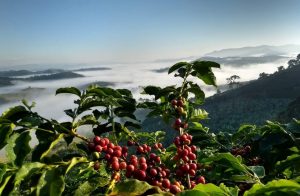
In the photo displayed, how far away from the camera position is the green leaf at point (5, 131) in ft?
9.96

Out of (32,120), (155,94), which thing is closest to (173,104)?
(155,94)

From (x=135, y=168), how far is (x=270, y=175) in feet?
5.69

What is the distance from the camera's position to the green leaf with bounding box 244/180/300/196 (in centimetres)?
192

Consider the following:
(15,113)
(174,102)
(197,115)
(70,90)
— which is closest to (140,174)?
(70,90)

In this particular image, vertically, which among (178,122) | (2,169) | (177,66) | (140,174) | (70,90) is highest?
(177,66)

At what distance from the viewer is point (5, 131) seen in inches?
122

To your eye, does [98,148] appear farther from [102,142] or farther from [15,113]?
[15,113]

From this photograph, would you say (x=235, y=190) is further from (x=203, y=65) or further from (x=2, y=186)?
(x=203, y=65)

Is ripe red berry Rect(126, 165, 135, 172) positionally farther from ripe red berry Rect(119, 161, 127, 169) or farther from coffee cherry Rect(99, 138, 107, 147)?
coffee cherry Rect(99, 138, 107, 147)

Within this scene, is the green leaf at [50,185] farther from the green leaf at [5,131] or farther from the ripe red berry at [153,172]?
the ripe red berry at [153,172]

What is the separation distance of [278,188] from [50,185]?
4.65 feet

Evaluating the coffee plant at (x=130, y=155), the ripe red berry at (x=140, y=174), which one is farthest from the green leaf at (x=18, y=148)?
the ripe red berry at (x=140, y=174)

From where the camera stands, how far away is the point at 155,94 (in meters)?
4.59

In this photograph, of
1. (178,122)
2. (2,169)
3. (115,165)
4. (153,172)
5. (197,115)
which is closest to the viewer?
(2,169)
